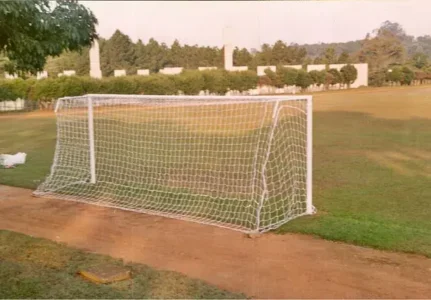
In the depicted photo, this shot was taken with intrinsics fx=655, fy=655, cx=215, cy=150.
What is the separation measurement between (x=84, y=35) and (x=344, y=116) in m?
22.9

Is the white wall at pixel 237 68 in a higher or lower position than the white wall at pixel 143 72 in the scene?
higher

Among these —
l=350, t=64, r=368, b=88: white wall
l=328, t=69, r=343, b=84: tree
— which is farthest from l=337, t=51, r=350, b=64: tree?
l=328, t=69, r=343, b=84: tree

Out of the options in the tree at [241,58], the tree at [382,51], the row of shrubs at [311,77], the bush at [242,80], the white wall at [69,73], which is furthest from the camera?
the white wall at [69,73]

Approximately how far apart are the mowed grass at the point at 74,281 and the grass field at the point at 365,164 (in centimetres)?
252

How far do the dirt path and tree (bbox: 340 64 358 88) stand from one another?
13.0 m

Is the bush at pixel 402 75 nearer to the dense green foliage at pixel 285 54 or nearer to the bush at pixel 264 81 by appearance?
the dense green foliage at pixel 285 54

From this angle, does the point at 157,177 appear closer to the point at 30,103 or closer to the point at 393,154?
the point at 393,154

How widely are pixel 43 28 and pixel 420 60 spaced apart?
13036mm

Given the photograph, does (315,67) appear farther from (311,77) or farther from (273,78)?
(273,78)

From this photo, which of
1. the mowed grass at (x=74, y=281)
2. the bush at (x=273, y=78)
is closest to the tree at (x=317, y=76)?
the bush at (x=273, y=78)

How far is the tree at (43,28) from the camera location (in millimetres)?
6688

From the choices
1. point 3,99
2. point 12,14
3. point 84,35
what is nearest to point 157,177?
point 84,35

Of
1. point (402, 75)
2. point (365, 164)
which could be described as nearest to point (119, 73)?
point (402, 75)

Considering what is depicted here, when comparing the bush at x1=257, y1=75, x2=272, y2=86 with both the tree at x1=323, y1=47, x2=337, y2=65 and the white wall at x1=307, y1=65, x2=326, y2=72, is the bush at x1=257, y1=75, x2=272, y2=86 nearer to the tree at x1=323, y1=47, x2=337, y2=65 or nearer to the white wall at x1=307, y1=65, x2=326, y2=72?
the white wall at x1=307, y1=65, x2=326, y2=72
